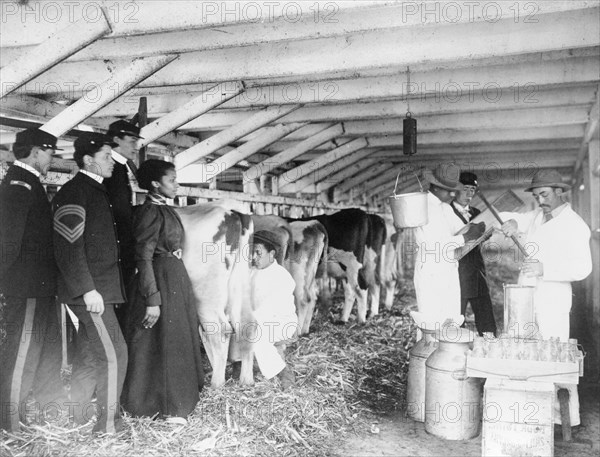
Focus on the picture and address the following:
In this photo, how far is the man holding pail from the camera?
17.5ft

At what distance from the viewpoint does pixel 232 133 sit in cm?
727

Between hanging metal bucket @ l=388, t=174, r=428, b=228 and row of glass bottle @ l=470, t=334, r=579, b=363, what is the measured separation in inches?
48.5

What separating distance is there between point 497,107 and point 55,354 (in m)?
5.57

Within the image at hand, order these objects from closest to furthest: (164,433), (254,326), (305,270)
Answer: (164,433)
(254,326)
(305,270)

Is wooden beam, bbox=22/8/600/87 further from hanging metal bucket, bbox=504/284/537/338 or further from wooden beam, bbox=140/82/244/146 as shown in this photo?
hanging metal bucket, bbox=504/284/537/338

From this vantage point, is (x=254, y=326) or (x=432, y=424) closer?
(x=432, y=424)

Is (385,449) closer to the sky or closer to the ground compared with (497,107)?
closer to the ground

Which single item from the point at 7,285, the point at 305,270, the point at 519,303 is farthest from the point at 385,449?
the point at 305,270

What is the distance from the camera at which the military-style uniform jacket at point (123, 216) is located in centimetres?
471

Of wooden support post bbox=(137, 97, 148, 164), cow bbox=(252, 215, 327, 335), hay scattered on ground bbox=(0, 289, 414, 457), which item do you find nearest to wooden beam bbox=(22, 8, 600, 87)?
wooden support post bbox=(137, 97, 148, 164)

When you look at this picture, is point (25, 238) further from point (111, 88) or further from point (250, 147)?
point (250, 147)

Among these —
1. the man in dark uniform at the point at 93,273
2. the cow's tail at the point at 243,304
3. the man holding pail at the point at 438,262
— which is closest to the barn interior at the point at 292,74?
the man holding pail at the point at 438,262

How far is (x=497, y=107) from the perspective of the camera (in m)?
7.14

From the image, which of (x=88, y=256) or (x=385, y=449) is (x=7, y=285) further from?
(x=385, y=449)
